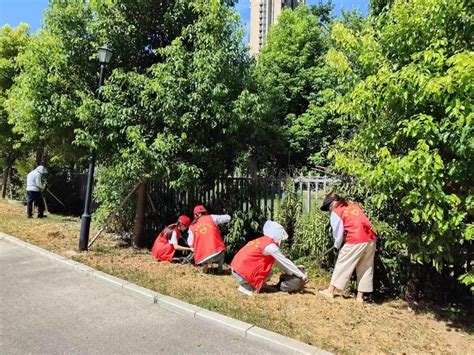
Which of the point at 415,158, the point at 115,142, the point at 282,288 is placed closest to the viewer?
the point at 415,158

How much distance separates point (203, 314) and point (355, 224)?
2461 mm

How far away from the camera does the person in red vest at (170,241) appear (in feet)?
25.5

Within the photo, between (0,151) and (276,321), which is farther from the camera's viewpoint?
(0,151)

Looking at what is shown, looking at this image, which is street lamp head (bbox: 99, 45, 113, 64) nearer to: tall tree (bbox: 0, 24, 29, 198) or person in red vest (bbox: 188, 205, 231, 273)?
person in red vest (bbox: 188, 205, 231, 273)

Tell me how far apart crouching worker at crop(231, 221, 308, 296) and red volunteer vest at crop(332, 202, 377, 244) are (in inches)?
35.8

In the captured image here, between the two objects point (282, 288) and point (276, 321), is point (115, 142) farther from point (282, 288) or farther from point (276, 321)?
point (276, 321)

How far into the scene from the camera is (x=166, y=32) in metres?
8.59

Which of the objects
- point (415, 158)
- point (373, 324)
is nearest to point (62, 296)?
point (373, 324)

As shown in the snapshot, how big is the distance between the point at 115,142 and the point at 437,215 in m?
5.93

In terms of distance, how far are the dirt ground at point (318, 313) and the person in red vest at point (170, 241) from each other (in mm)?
214

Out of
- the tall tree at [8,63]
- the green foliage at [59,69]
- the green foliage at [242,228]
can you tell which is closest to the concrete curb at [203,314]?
Answer: the green foliage at [242,228]

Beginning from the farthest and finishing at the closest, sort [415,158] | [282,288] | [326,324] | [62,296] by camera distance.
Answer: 1. [282,288]
2. [62,296]
3. [326,324]
4. [415,158]

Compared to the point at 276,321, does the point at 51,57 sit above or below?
above

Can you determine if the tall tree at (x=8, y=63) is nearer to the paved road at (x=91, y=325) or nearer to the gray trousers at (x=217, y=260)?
the paved road at (x=91, y=325)
